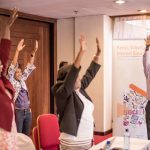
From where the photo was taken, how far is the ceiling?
476cm

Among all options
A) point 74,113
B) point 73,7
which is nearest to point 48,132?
point 74,113

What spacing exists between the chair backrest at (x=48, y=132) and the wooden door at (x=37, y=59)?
2.68 metres

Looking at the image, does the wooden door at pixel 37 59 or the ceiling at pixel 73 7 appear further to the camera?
the wooden door at pixel 37 59

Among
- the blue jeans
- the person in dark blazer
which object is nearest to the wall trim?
the blue jeans

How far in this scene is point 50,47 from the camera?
6508mm

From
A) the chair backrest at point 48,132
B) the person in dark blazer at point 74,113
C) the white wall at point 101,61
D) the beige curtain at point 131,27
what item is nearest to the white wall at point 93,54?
the white wall at point 101,61

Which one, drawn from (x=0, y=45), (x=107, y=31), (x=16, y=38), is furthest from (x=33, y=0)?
(x=0, y=45)

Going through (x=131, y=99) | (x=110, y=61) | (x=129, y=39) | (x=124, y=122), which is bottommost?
(x=124, y=122)

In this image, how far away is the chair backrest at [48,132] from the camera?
3.05m

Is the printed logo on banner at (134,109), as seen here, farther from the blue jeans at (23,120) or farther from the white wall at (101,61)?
the blue jeans at (23,120)

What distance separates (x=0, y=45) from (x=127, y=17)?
3.96 m

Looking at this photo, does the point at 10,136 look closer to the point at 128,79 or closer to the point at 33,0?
the point at 33,0

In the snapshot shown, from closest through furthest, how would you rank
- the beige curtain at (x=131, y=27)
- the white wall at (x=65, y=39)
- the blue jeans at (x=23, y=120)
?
the blue jeans at (x=23, y=120)
the beige curtain at (x=131, y=27)
the white wall at (x=65, y=39)

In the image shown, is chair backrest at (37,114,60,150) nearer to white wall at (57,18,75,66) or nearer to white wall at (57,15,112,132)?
white wall at (57,15,112,132)
